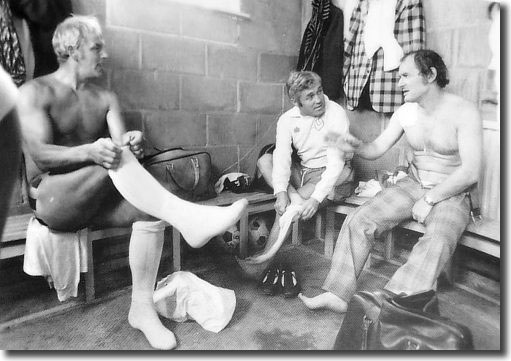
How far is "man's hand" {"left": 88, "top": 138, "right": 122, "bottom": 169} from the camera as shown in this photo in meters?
1.05

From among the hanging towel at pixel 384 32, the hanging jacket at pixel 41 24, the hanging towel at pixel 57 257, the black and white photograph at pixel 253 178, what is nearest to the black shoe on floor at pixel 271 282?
the black and white photograph at pixel 253 178

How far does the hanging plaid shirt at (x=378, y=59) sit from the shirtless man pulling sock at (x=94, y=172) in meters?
0.48

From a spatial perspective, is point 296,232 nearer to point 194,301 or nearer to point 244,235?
point 244,235

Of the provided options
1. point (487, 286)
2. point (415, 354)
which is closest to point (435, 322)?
point (415, 354)

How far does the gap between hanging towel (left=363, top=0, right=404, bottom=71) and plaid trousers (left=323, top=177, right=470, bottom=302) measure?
1.07 feet

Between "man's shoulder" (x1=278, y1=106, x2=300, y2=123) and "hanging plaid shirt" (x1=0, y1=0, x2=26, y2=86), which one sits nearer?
"hanging plaid shirt" (x1=0, y1=0, x2=26, y2=86)

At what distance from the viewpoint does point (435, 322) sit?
1.04 metres

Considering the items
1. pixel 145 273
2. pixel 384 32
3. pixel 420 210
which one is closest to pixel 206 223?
pixel 145 273

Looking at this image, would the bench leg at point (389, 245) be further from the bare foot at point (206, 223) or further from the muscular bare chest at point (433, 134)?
the bare foot at point (206, 223)

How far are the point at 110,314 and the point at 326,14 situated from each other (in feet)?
3.33

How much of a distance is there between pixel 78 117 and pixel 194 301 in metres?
0.55

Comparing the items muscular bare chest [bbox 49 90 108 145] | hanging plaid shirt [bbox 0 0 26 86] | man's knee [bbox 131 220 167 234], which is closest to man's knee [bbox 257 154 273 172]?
man's knee [bbox 131 220 167 234]

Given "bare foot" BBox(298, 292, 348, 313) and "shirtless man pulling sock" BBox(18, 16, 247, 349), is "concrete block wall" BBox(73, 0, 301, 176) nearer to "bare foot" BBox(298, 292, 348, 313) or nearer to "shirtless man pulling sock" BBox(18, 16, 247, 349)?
"shirtless man pulling sock" BBox(18, 16, 247, 349)

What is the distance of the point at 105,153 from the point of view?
1.05m
